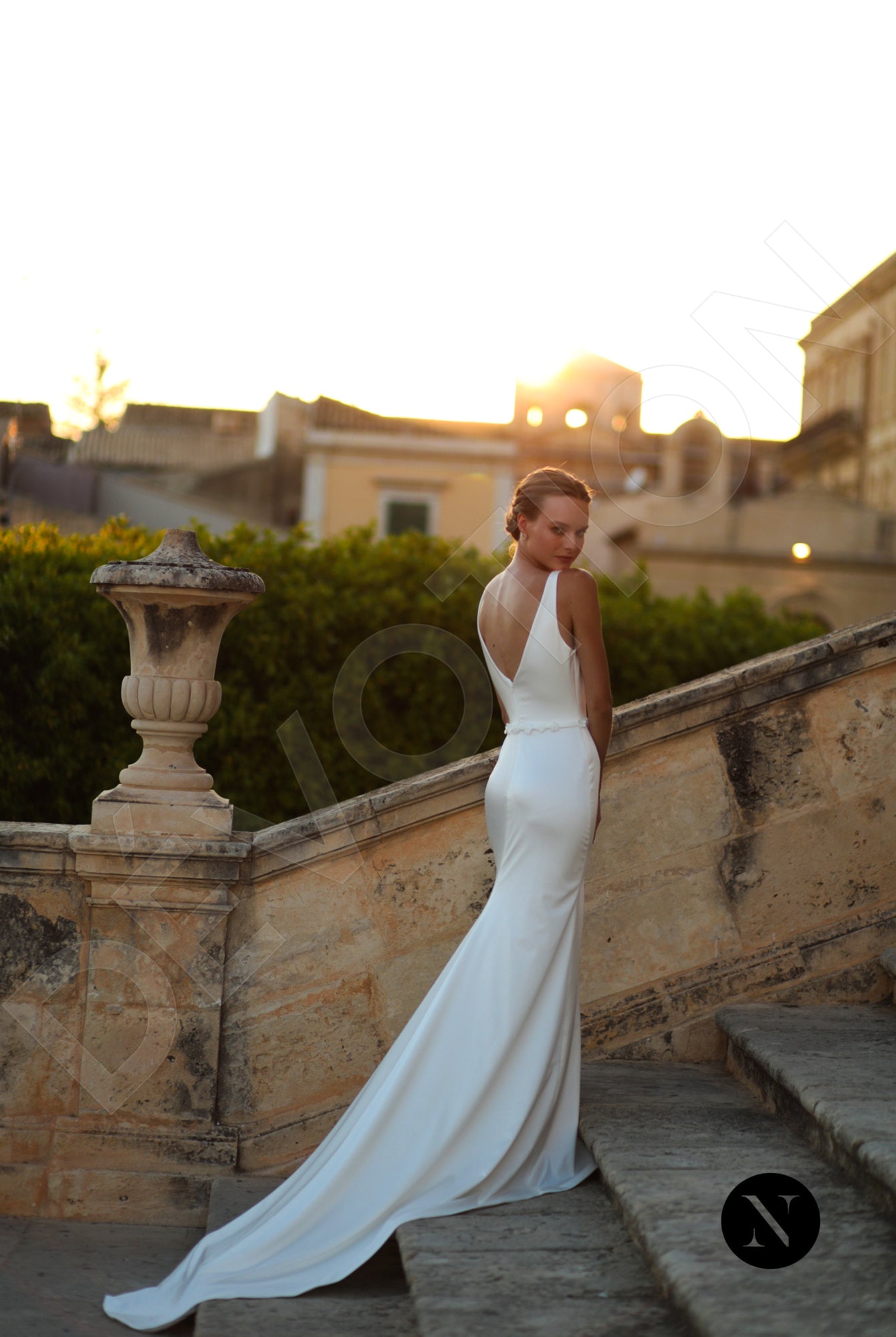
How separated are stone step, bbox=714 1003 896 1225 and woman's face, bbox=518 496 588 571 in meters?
1.59

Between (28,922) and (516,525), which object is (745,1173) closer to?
(516,525)

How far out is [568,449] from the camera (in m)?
34.9

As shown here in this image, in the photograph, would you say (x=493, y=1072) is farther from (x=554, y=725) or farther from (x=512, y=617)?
(x=512, y=617)

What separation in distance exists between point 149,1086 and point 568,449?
104 ft

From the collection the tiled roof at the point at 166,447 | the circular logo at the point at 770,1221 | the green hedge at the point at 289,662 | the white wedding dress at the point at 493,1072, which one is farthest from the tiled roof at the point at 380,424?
the circular logo at the point at 770,1221

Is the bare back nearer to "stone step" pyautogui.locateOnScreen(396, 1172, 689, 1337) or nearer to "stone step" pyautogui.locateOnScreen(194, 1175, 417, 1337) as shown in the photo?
"stone step" pyautogui.locateOnScreen(396, 1172, 689, 1337)

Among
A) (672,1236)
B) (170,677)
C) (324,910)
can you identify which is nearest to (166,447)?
(170,677)

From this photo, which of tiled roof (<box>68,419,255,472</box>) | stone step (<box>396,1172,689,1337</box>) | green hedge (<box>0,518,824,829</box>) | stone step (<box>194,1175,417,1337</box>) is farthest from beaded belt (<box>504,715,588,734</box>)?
tiled roof (<box>68,419,255,472</box>)

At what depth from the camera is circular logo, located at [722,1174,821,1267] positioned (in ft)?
9.26

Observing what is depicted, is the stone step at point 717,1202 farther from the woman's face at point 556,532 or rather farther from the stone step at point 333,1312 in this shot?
the woman's face at point 556,532

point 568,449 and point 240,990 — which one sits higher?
point 568,449

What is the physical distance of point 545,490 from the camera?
148 inches

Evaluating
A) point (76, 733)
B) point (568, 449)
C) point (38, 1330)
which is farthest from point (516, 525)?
point (568, 449)

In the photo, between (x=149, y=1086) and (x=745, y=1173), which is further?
(x=149, y=1086)
